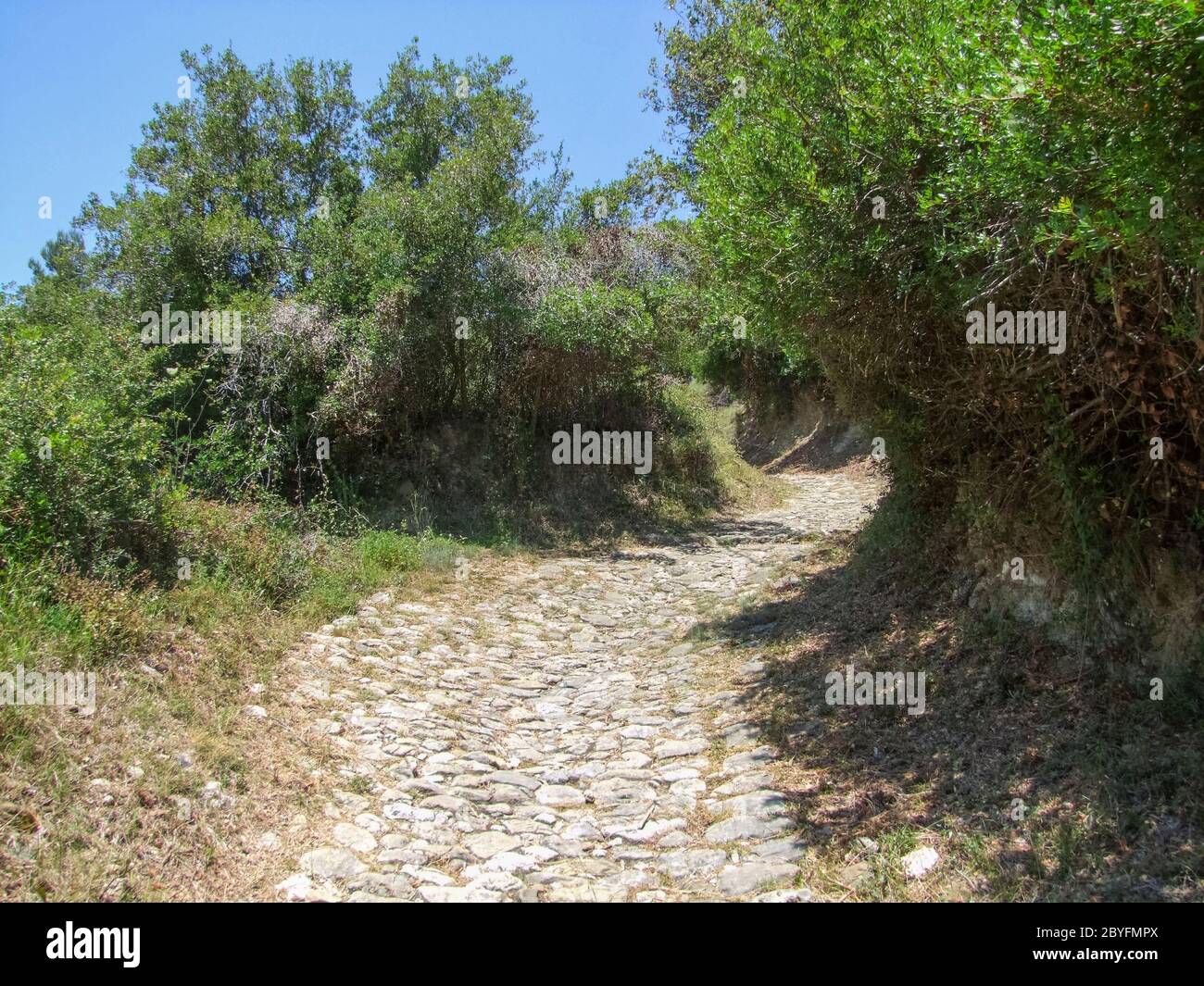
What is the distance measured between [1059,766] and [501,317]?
34.6 feet

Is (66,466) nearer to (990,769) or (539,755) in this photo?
(539,755)

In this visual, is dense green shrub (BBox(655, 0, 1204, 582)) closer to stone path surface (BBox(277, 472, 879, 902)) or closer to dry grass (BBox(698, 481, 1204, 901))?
dry grass (BBox(698, 481, 1204, 901))

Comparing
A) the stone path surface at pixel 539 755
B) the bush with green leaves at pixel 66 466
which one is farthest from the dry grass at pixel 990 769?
the bush with green leaves at pixel 66 466

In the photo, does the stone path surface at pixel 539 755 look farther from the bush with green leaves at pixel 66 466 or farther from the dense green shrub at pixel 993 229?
the dense green shrub at pixel 993 229

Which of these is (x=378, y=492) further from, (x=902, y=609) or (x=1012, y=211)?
(x=1012, y=211)

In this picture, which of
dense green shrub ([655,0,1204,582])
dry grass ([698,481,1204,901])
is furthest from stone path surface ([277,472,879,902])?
dense green shrub ([655,0,1204,582])

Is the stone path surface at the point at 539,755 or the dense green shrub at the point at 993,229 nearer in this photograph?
the dense green shrub at the point at 993,229

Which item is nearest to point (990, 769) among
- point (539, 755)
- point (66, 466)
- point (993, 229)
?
point (539, 755)

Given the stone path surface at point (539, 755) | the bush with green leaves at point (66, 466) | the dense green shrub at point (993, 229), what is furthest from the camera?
the bush with green leaves at point (66, 466)

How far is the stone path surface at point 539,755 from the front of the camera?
164 inches

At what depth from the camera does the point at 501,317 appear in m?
12.9

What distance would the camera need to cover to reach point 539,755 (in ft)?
19.1

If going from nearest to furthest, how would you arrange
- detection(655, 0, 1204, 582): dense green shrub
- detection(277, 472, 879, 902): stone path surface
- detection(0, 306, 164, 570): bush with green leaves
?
detection(655, 0, 1204, 582): dense green shrub
detection(277, 472, 879, 902): stone path surface
detection(0, 306, 164, 570): bush with green leaves

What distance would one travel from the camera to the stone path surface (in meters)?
4.16
